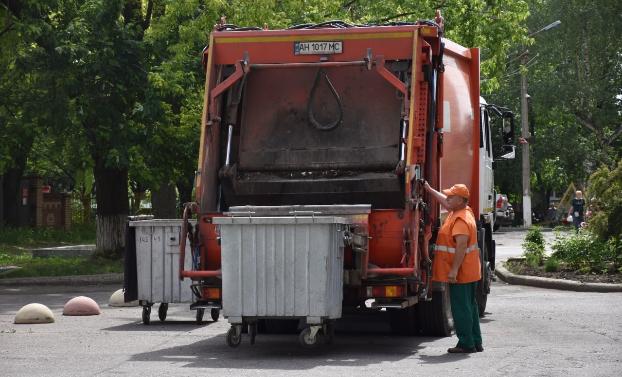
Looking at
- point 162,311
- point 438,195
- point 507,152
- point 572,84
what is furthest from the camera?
point 572,84

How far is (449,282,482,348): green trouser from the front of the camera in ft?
36.9

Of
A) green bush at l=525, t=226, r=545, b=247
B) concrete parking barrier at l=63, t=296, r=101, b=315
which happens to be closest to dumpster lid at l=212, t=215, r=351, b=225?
concrete parking barrier at l=63, t=296, r=101, b=315

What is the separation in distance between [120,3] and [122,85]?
57.1 inches

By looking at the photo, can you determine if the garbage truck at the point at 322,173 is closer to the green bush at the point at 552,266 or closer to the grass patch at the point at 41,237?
the green bush at the point at 552,266

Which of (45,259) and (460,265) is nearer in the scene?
(460,265)

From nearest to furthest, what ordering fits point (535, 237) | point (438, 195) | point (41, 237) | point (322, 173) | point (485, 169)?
1. point (438, 195)
2. point (322, 173)
3. point (485, 169)
4. point (535, 237)
5. point (41, 237)

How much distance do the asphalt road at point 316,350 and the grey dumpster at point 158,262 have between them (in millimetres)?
353

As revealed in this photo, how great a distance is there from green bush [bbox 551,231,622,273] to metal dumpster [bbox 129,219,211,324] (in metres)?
8.27

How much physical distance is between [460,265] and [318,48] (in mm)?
2508

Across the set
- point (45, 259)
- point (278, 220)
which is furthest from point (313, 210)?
point (45, 259)

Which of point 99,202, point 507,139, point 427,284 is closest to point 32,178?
point 99,202

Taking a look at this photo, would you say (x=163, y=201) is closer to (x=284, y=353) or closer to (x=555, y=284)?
(x=555, y=284)

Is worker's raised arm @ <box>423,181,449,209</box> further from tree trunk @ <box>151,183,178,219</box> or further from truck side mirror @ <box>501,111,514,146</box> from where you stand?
tree trunk @ <box>151,183,178,219</box>

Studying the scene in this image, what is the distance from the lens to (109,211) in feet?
78.8
